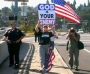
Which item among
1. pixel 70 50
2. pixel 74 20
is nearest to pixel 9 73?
pixel 70 50

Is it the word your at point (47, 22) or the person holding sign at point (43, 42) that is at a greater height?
the word your at point (47, 22)

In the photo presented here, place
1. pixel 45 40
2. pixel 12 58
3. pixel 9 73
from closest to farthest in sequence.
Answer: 1. pixel 45 40
2. pixel 9 73
3. pixel 12 58

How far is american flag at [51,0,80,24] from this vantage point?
13.2 m

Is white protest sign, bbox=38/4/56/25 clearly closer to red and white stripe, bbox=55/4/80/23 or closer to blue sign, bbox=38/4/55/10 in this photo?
blue sign, bbox=38/4/55/10

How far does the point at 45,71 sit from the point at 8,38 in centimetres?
223

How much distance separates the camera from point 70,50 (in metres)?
11.7

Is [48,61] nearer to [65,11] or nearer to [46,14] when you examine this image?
[46,14]

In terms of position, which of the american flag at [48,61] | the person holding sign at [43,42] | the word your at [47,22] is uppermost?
the word your at [47,22]

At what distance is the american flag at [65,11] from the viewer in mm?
13188

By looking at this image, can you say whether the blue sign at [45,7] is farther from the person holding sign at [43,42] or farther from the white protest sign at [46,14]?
the person holding sign at [43,42]

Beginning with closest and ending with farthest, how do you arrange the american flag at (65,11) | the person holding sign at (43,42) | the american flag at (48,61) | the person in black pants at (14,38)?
the person holding sign at (43,42) → the american flag at (48,61) → the person in black pants at (14,38) → the american flag at (65,11)

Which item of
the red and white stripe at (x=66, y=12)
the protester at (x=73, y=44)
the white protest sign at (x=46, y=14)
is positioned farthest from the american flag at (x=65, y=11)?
the white protest sign at (x=46, y=14)

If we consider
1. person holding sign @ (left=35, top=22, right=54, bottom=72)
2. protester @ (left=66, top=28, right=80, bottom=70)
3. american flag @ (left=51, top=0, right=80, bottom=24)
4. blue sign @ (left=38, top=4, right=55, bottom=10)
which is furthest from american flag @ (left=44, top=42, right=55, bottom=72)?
american flag @ (left=51, top=0, right=80, bottom=24)

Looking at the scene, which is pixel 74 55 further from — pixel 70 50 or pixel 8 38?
pixel 8 38
